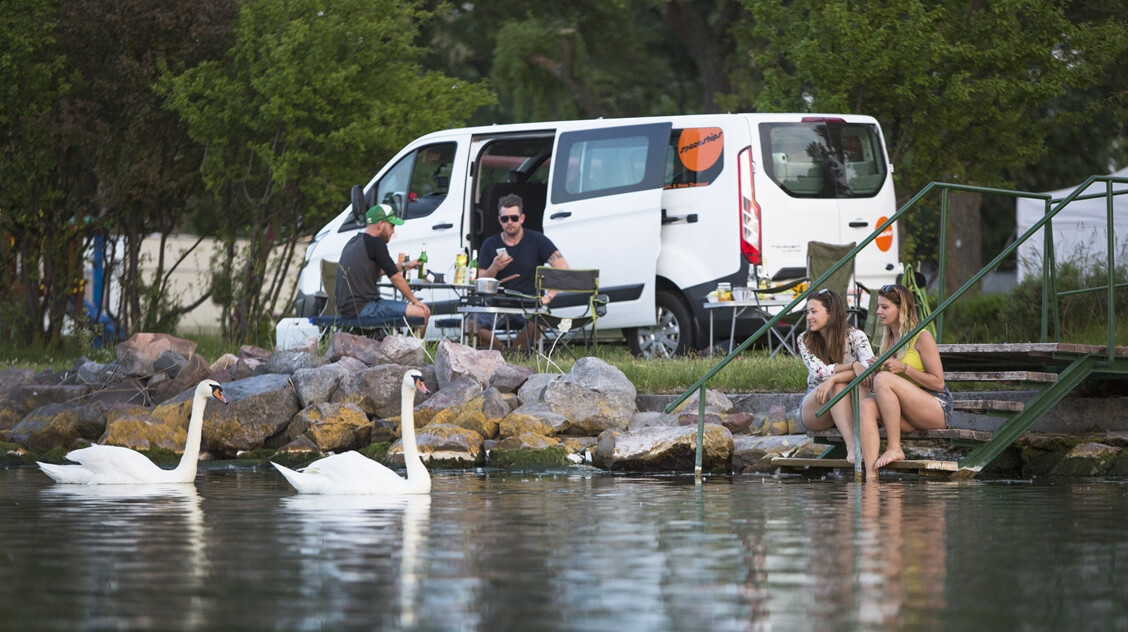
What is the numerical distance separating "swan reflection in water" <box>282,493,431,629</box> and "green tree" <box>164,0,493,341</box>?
9329 mm

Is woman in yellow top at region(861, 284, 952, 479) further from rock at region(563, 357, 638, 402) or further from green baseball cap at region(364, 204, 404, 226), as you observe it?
green baseball cap at region(364, 204, 404, 226)

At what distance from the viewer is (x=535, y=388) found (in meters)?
13.2

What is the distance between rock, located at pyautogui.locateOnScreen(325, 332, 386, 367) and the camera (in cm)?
1435

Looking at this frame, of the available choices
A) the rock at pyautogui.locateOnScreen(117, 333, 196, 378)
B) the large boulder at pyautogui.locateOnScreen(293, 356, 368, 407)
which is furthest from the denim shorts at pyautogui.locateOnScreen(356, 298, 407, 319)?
the rock at pyautogui.locateOnScreen(117, 333, 196, 378)

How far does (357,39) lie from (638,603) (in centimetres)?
1442

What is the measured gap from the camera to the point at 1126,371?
10.6m

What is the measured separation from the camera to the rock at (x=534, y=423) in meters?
12.3

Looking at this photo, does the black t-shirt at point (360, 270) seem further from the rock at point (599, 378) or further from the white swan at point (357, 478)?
the white swan at point (357, 478)

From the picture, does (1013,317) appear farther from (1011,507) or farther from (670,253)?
(1011,507)

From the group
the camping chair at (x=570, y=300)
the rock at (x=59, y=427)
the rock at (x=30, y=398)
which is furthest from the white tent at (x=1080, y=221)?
the rock at (x=59, y=427)

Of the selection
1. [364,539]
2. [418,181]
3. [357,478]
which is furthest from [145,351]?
[364,539]

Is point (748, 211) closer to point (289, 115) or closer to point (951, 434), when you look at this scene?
point (951, 434)

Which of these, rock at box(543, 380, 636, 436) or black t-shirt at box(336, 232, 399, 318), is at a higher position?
black t-shirt at box(336, 232, 399, 318)

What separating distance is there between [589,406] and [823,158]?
3.97 m
